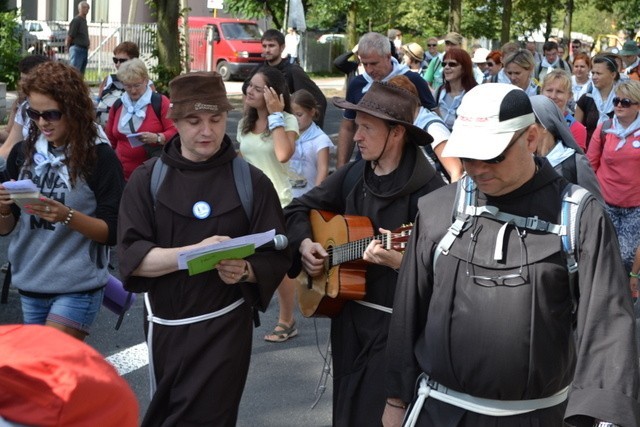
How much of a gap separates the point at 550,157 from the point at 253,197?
1.61 m

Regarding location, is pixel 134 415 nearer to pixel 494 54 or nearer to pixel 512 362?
pixel 512 362

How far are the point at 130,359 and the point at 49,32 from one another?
1053 inches

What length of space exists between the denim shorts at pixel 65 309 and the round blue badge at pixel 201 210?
106 centimetres

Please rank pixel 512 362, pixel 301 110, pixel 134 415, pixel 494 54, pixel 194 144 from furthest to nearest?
1. pixel 494 54
2. pixel 301 110
3. pixel 194 144
4. pixel 512 362
5. pixel 134 415

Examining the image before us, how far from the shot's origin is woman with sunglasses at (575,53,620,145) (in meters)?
11.6

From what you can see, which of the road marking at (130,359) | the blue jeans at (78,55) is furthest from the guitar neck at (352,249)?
the blue jeans at (78,55)

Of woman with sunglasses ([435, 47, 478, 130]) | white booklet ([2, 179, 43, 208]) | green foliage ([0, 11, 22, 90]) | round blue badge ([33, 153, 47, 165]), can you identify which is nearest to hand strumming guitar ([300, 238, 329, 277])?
white booklet ([2, 179, 43, 208])

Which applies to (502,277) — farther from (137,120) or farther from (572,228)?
(137,120)

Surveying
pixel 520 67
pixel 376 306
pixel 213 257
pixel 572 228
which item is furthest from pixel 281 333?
pixel 572 228

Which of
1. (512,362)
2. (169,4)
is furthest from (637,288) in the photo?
(169,4)

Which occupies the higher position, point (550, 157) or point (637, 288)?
point (550, 157)

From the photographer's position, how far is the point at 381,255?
4602 mm

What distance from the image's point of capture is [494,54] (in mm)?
18328

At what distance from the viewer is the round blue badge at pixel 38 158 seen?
5.37 meters
